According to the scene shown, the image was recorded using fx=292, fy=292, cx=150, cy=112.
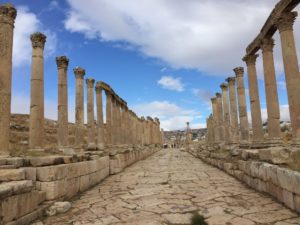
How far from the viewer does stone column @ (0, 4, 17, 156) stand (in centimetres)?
901

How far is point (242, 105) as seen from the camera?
20.6 metres

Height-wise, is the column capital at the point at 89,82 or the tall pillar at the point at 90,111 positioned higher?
the column capital at the point at 89,82

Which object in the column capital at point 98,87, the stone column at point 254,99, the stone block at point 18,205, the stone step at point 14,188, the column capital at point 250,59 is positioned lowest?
the stone block at point 18,205

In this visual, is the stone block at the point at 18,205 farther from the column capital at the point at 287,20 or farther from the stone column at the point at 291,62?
the column capital at the point at 287,20

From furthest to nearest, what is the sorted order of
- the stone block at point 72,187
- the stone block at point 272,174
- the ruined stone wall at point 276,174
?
the stone block at point 72,187
the stone block at point 272,174
the ruined stone wall at point 276,174

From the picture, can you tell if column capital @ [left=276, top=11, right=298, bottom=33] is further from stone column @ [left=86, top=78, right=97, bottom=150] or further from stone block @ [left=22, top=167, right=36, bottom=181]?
stone column @ [left=86, top=78, right=97, bottom=150]

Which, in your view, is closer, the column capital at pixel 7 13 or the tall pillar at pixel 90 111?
the column capital at pixel 7 13

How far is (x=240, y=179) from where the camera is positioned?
35.5ft

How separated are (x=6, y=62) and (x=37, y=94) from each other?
11.9ft

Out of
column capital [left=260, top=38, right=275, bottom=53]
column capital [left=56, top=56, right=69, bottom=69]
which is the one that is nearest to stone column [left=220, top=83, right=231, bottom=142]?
column capital [left=260, top=38, right=275, bottom=53]

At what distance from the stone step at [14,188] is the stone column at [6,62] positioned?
3.38 m

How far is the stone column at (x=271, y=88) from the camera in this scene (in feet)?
47.6

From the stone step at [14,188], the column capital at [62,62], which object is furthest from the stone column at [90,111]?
the stone step at [14,188]

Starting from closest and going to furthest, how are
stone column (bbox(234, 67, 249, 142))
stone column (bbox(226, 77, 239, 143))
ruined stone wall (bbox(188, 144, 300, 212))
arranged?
ruined stone wall (bbox(188, 144, 300, 212))
stone column (bbox(234, 67, 249, 142))
stone column (bbox(226, 77, 239, 143))
